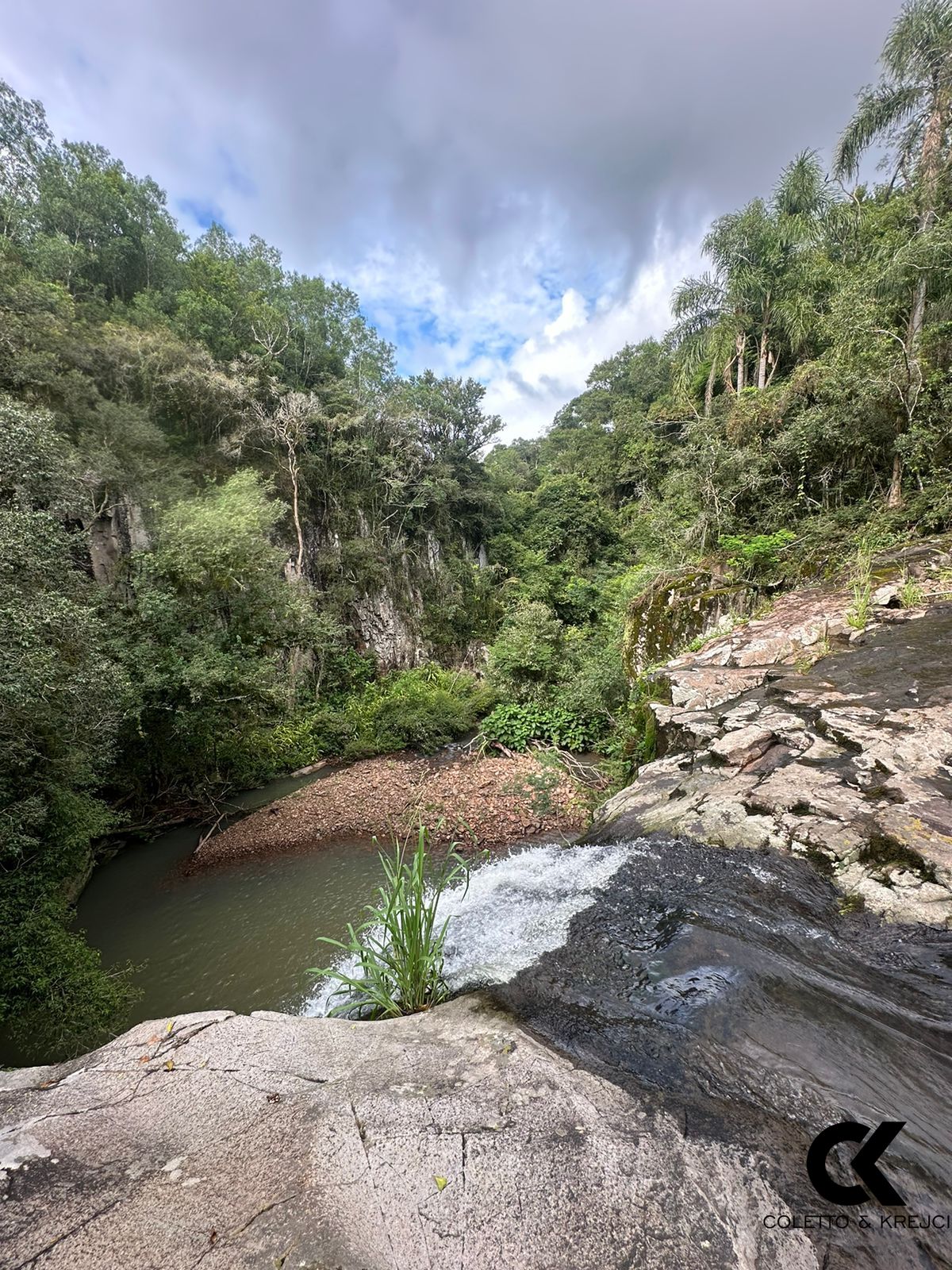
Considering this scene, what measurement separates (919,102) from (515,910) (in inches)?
608

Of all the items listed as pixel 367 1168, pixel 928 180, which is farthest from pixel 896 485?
pixel 367 1168

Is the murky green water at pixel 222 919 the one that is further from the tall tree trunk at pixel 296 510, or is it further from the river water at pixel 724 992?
the tall tree trunk at pixel 296 510

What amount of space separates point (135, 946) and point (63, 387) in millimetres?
9723

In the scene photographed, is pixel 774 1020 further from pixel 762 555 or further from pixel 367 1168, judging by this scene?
pixel 762 555

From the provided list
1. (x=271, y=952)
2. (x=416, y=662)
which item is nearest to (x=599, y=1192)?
(x=271, y=952)

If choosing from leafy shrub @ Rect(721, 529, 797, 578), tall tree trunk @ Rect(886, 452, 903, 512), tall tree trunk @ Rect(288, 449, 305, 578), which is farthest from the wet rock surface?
tall tree trunk @ Rect(288, 449, 305, 578)

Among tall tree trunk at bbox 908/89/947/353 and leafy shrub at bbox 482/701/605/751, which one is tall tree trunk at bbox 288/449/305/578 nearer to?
leafy shrub at bbox 482/701/605/751

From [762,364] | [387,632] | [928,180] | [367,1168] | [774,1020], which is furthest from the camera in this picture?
[387,632]

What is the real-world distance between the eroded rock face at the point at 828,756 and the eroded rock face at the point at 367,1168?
178 centimetres

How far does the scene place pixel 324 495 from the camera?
1518 centimetres

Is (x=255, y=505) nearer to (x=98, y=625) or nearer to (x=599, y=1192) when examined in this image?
(x=98, y=625)

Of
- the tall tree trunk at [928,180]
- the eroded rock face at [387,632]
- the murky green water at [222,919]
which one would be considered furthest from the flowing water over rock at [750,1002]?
the eroded rock face at [387,632]

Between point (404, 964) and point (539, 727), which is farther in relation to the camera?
point (539, 727)

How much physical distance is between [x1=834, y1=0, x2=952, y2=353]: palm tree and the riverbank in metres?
9.52
